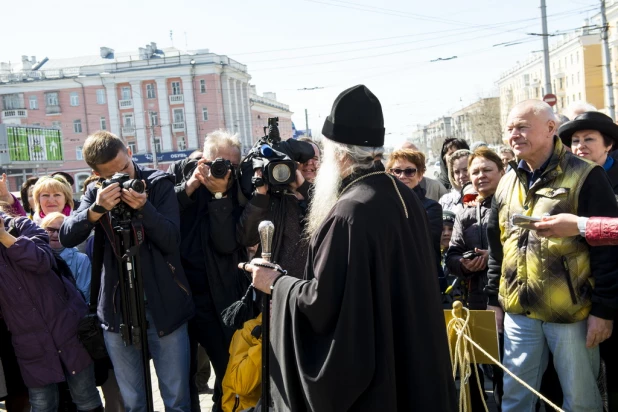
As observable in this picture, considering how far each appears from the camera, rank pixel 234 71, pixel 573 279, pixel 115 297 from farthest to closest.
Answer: pixel 234 71
pixel 115 297
pixel 573 279

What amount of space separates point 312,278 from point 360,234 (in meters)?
0.35

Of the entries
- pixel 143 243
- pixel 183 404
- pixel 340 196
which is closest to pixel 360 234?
pixel 340 196

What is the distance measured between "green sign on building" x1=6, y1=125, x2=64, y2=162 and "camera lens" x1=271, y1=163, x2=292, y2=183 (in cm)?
4424

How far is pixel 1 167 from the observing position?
43500mm

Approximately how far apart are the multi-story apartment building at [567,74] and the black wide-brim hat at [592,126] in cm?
5914

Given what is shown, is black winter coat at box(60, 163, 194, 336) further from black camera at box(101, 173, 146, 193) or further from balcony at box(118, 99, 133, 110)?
balcony at box(118, 99, 133, 110)

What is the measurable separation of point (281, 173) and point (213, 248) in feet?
2.87

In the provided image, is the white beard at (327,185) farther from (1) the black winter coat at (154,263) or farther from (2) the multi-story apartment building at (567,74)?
(2) the multi-story apartment building at (567,74)

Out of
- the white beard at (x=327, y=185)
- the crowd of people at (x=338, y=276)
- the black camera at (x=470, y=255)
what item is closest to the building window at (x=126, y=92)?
the crowd of people at (x=338, y=276)

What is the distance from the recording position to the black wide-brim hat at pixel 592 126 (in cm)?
424

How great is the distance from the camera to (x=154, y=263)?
12.5ft

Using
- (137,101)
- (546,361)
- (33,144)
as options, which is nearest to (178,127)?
(137,101)

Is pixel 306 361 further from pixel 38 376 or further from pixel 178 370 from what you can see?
pixel 38 376

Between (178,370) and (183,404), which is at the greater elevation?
(178,370)
